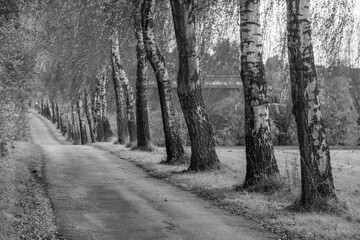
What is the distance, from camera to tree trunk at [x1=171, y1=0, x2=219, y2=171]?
17250mm

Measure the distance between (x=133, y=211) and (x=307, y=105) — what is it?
Result: 4040mm

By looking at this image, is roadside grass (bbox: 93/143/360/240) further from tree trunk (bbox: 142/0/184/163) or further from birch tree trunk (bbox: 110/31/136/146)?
birch tree trunk (bbox: 110/31/136/146)

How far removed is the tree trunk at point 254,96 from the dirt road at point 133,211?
1.87 metres

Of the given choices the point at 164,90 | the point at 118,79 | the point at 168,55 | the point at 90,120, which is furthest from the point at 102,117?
the point at 164,90

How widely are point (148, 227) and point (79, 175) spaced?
848cm

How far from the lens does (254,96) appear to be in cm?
1393

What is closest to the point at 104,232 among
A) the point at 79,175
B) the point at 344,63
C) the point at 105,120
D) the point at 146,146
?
the point at 344,63

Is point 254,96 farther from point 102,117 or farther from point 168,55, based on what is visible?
point 102,117

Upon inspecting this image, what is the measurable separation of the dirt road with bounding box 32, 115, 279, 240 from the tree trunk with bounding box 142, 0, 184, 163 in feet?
8.36

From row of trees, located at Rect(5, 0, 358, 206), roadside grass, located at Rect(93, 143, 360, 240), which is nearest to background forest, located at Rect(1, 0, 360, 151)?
row of trees, located at Rect(5, 0, 358, 206)

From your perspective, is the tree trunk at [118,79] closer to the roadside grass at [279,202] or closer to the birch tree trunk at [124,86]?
the birch tree trunk at [124,86]

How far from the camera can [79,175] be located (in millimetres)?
17969

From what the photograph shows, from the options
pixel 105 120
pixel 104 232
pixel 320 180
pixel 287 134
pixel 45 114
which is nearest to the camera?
pixel 104 232

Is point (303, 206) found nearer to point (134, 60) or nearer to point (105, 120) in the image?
point (134, 60)
